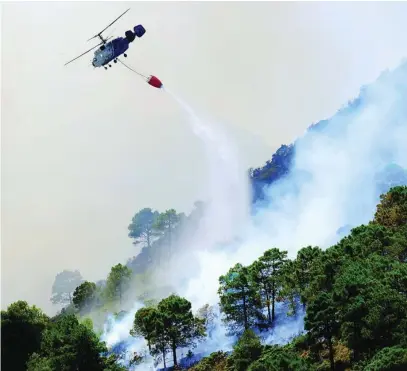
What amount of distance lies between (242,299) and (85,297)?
3890 centimetres

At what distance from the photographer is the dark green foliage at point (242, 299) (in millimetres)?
55375

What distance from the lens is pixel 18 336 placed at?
56.9 m

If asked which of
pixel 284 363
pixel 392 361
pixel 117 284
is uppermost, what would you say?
pixel 117 284

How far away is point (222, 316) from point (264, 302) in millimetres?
9169

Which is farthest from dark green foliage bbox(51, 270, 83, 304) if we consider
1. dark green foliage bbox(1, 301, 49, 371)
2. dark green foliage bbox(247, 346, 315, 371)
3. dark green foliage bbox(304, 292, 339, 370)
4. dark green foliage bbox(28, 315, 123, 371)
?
dark green foliage bbox(247, 346, 315, 371)

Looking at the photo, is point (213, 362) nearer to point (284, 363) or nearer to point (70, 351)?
point (70, 351)

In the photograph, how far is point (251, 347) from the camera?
1804 inches

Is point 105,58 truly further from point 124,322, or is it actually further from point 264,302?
point 124,322

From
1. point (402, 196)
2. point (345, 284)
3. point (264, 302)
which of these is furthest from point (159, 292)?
point (345, 284)

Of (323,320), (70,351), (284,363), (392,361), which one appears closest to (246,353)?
(323,320)

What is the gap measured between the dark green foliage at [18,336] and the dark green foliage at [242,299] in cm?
1803

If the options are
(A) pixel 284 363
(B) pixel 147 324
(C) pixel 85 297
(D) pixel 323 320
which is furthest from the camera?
(C) pixel 85 297

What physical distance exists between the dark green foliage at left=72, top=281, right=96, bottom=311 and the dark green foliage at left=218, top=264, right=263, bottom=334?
37.6 m

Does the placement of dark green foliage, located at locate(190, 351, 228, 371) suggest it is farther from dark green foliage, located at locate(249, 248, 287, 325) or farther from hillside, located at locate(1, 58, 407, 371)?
dark green foliage, located at locate(249, 248, 287, 325)
